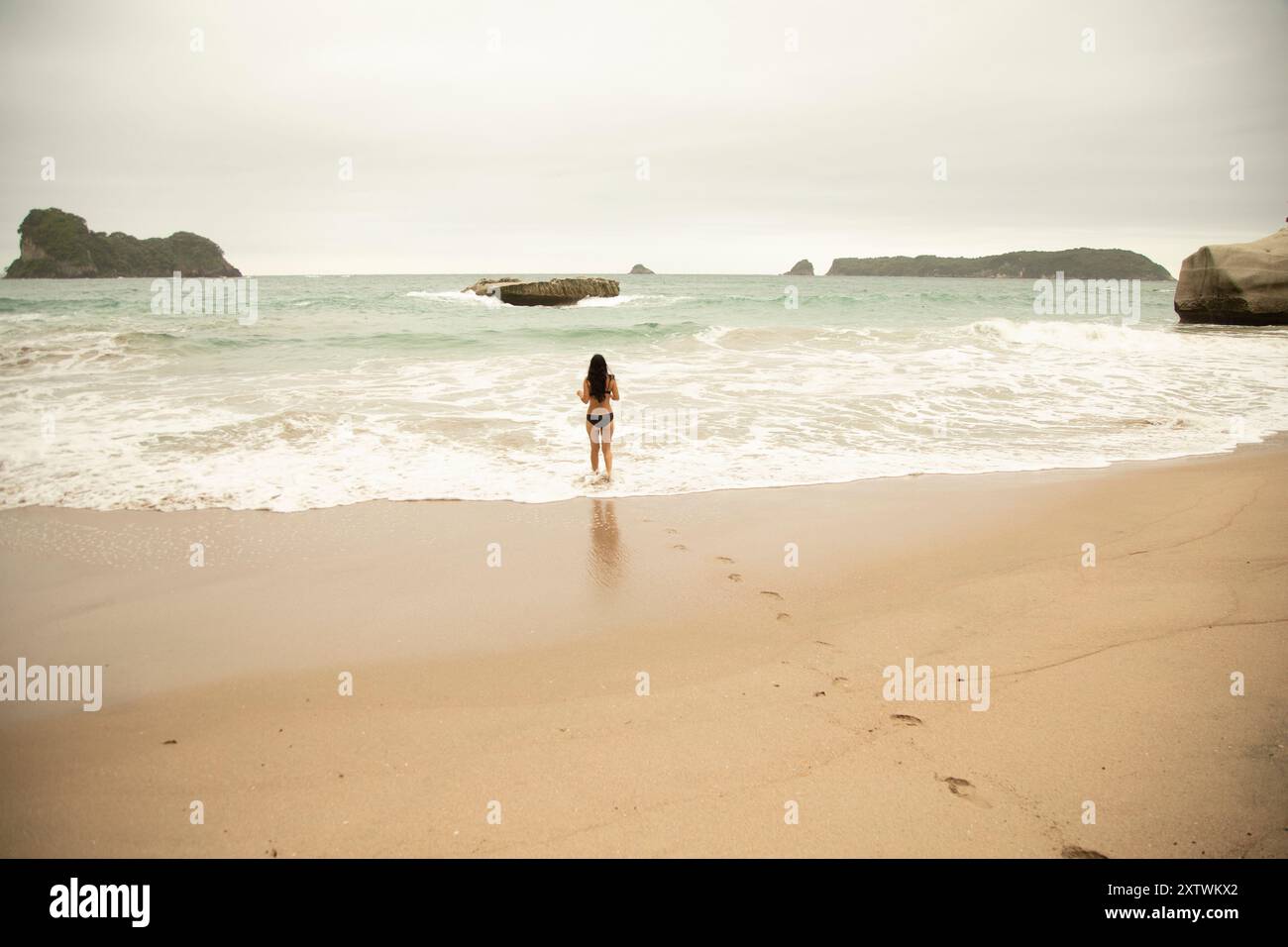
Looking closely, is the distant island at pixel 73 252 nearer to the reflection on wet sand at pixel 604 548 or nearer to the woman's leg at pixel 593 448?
the woman's leg at pixel 593 448

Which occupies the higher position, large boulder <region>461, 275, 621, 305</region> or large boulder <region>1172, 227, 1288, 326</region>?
large boulder <region>461, 275, 621, 305</region>

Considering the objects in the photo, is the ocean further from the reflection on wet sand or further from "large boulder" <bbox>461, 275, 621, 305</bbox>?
"large boulder" <bbox>461, 275, 621, 305</bbox>

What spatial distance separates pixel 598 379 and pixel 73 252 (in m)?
113

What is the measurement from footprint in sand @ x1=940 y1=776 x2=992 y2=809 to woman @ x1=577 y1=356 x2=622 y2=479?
5.10 metres

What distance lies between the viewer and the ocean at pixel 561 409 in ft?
24.0

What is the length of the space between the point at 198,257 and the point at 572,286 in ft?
312

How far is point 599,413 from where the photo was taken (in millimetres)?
Answer: 7379

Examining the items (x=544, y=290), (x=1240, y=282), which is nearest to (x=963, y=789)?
(x=1240, y=282)

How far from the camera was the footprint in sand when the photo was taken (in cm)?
253

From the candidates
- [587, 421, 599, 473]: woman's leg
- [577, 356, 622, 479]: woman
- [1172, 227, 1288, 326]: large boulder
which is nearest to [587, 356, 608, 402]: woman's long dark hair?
[577, 356, 622, 479]: woman

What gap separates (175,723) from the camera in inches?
126

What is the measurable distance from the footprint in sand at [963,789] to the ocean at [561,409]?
14.8 ft
